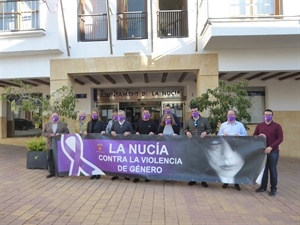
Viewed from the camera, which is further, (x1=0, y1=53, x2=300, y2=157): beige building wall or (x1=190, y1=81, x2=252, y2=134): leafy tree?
(x1=0, y1=53, x2=300, y2=157): beige building wall

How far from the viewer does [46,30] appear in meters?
10.3

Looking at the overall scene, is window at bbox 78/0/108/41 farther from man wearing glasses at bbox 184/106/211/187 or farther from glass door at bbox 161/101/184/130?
man wearing glasses at bbox 184/106/211/187

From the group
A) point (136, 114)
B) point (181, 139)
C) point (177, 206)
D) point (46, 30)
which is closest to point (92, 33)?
point (46, 30)

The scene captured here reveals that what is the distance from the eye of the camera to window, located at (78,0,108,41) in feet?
36.0

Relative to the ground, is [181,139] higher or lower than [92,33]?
lower

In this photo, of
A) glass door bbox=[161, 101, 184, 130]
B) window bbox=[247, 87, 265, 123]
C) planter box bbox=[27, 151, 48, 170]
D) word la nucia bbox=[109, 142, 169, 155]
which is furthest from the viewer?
Answer: glass door bbox=[161, 101, 184, 130]

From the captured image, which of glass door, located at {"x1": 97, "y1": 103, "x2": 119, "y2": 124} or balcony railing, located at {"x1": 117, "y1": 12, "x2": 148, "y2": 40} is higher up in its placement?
balcony railing, located at {"x1": 117, "y1": 12, "x2": 148, "y2": 40}

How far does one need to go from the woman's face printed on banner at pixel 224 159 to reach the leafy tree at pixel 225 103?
2016mm

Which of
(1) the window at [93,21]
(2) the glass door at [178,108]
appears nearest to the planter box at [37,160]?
(1) the window at [93,21]

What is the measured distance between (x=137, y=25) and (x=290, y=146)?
25.2 ft

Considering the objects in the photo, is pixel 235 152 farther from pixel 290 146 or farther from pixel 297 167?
pixel 290 146

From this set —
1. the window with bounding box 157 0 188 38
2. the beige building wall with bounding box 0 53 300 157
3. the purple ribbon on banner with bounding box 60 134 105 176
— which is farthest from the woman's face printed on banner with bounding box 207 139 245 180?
the window with bounding box 157 0 188 38

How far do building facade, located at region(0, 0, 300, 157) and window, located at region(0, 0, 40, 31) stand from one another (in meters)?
0.03

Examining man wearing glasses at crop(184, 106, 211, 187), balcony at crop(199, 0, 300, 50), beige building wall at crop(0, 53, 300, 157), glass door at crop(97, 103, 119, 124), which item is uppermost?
balcony at crop(199, 0, 300, 50)
